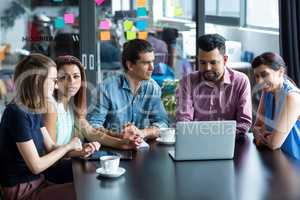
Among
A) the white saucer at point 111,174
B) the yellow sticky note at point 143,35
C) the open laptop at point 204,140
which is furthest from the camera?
the yellow sticky note at point 143,35

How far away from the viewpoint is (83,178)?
1963 mm

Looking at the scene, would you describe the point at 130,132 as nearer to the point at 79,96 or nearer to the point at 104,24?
the point at 79,96

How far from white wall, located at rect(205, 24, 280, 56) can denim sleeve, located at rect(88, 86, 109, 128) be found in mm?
2216

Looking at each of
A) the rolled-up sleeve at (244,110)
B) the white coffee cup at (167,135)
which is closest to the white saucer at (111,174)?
the white coffee cup at (167,135)

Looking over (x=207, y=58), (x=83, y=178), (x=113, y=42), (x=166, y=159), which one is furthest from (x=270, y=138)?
(x=113, y=42)

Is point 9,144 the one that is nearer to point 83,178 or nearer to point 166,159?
point 83,178

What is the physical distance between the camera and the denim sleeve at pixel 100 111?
2814mm

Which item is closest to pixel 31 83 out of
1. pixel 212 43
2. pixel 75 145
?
pixel 75 145

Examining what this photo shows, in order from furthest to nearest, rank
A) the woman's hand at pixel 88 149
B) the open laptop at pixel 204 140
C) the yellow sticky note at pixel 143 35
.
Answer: the yellow sticky note at pixel 143 35
the woman's hand at pixel 88 149
the open laptop at pixel 204 140

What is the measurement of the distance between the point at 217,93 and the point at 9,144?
1.33 metres

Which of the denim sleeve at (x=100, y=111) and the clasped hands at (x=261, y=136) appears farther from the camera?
the denim sleeve at (x=100, y=111)

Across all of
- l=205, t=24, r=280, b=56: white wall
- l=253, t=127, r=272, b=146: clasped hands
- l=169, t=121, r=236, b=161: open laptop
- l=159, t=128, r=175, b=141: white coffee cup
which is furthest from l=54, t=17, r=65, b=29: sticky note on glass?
l=169, t=121, r=236, b=161: open laptop

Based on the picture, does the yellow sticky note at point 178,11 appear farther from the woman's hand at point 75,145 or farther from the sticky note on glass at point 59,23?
the woman's hand at point 75,145

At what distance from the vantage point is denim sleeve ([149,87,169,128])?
2902 millimetres
